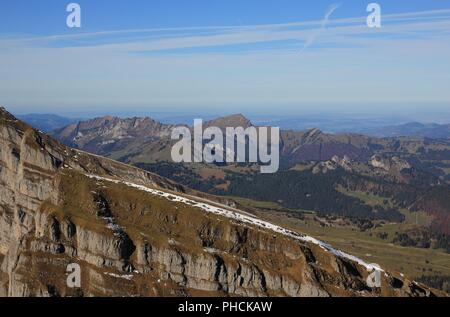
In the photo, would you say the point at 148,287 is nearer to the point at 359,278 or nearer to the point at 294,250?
the point at 294,250
